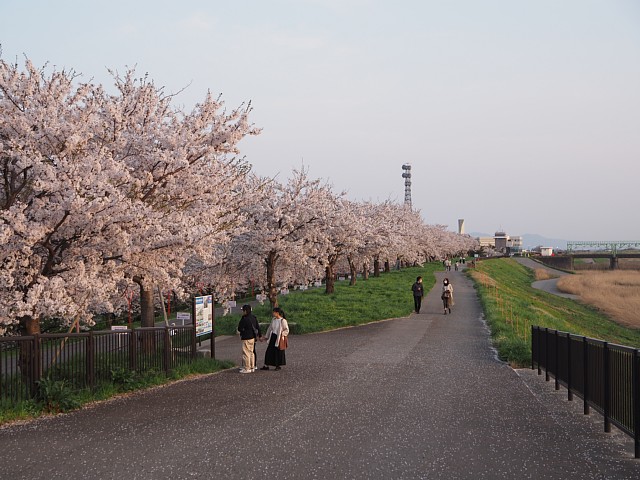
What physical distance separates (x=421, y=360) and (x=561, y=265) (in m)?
129

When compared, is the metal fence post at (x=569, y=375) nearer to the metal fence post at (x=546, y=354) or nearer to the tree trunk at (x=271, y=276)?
the metal fence post at (x=546, y=354)

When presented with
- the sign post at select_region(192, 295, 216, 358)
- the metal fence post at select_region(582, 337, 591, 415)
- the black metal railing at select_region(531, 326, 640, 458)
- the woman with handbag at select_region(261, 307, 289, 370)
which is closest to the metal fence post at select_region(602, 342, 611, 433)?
the black metal railing at select_region(531, 326, 640, 458)

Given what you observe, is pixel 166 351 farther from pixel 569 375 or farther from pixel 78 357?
pixel 569 375

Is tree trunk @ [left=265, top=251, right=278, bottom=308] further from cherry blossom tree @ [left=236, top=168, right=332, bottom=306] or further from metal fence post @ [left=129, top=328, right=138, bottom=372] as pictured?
metal fence post @ [left=129, top=328, right=138, bottom=372]

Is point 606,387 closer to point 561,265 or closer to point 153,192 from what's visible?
point 153,192

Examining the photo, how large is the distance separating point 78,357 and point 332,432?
528cm

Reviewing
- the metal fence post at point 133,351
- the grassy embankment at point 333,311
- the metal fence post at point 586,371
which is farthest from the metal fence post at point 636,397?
the grassy embankment at point 333,311

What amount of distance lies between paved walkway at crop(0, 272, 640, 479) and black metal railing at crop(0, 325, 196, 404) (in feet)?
3.02

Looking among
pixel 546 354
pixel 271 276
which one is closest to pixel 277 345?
pixel 546 354

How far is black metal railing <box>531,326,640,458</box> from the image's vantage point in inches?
317

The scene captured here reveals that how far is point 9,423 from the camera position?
10023 millimetres

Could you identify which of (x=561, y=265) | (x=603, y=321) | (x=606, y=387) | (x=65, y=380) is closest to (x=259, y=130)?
(x=65, y=380)

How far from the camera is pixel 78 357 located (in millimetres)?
12023

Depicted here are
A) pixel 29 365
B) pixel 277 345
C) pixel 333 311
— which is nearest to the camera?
pixel 29 365
